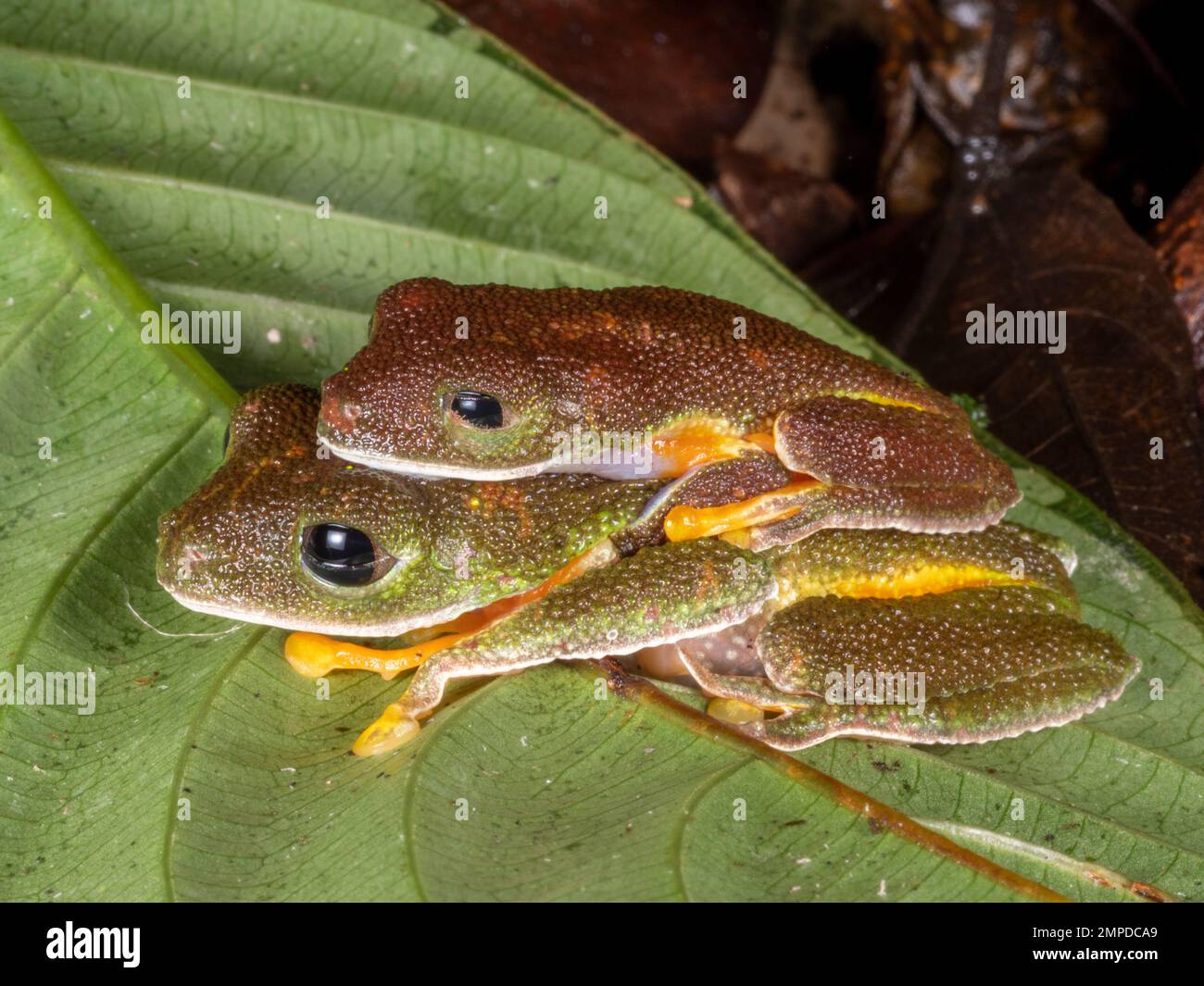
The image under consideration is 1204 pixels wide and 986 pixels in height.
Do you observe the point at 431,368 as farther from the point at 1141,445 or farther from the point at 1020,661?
the point at 1141,445

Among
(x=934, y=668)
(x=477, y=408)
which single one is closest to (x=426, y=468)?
(x=477, y=408)

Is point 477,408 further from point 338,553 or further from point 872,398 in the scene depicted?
point 872,398

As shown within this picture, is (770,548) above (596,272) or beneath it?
beneath

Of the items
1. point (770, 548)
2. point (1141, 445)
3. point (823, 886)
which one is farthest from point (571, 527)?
point (1141, 445)

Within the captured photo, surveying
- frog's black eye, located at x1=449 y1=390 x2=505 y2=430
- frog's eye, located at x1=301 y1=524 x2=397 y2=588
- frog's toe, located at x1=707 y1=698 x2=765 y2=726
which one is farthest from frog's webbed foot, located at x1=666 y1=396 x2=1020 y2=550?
frog's eye, located at x1=301 y1=524 x2=397 y2=588

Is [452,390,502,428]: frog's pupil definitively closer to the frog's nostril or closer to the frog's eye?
the frog's nostril
